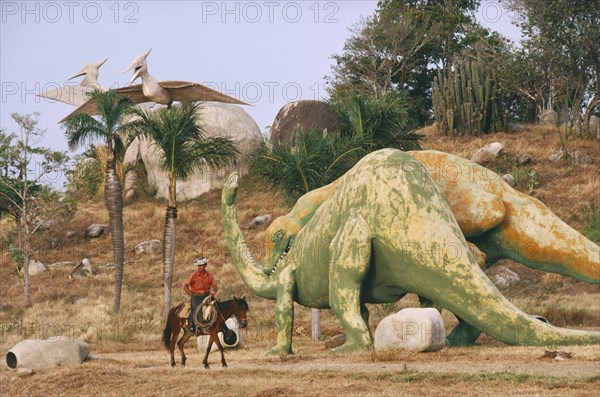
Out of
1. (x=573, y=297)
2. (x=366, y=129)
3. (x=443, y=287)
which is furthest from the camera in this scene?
(x=573, y=297)

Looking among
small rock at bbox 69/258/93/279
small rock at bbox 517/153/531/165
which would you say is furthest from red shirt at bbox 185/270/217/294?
small rock at bbox 517/153/531/165

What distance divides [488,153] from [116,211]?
61.6 feet

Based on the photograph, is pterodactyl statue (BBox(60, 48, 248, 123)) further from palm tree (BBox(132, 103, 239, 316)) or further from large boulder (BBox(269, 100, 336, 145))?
palm tree (BBox(132, 103, 239, 316))

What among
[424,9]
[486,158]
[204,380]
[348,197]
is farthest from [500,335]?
[424,9]

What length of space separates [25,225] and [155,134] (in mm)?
10532

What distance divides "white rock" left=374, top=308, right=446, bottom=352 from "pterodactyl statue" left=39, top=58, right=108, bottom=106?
113 ft

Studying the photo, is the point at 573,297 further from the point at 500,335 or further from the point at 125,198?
the point at 125,198

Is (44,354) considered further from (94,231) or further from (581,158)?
(581,158)

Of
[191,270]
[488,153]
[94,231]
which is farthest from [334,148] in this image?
[94,231]

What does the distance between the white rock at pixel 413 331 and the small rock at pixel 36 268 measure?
986 inches

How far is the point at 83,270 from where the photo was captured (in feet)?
121

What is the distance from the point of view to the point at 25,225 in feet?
111

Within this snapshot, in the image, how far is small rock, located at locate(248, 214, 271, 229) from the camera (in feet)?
131

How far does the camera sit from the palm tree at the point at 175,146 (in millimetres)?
25172
